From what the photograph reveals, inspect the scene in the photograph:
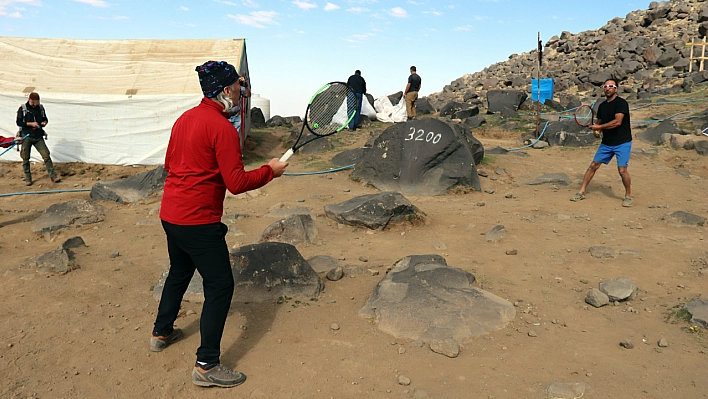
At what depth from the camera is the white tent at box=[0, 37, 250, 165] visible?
37.7 ft

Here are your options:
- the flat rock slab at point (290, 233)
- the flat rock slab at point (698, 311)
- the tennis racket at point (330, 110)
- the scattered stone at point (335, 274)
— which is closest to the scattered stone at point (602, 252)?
the flat rock slab at point (698, 311)

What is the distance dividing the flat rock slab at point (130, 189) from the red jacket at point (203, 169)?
19.3ft

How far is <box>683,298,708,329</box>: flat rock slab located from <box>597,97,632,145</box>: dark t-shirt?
12.0 feet

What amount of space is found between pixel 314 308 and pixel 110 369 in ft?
4.99

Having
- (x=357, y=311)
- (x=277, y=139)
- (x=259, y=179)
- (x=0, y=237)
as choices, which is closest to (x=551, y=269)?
(x=357, y=311)

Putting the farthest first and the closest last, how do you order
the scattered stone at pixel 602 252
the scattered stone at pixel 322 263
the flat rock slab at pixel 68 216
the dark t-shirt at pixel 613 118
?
the dark t-shirt at pixel 613 118
the flat rock slab at pixel 68 216
the scattered stone at pixel 602 252
the scattered stone at pixel 322 263

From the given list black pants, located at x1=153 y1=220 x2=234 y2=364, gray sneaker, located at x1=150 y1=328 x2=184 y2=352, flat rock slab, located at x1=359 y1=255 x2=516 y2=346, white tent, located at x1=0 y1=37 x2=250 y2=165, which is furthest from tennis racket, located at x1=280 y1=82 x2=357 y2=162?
white tent, located at x1=0 y1=37 x2=250 y2=165

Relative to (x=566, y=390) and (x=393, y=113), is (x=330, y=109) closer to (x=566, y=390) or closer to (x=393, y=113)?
(x=566, y=390)

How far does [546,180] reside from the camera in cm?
862

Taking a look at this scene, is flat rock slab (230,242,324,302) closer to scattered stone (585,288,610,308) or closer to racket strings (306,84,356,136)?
racket strings (306,84,356,136)

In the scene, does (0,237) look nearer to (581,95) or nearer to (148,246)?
(148,246)

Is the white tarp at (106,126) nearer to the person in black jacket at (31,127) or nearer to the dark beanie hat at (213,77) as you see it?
the person in black jacket at (31,127)

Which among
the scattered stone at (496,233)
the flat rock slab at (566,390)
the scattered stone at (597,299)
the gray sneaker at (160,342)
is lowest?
the scattered stone at (597,299)

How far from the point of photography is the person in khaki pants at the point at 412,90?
50.0 ft
